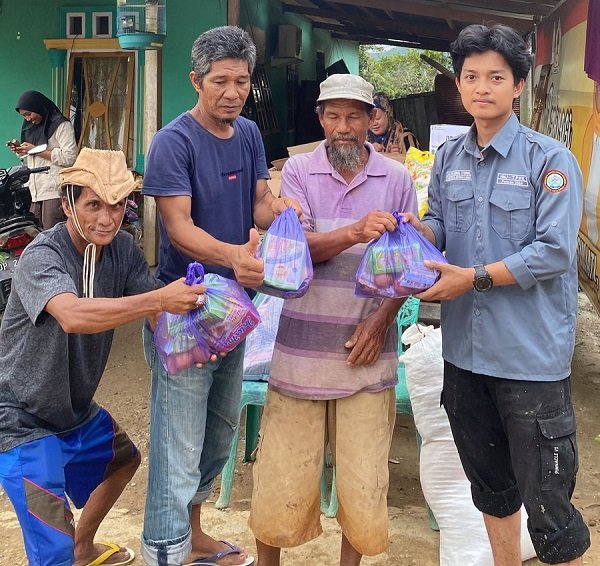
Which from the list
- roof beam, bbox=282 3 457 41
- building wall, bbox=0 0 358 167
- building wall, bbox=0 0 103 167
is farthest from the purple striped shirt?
roof beam, bbox=282 3 457 41

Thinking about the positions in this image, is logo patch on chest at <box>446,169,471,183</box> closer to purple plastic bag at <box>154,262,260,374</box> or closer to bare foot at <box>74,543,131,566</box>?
purple plastic bag at <box>154,262,260,374</box>

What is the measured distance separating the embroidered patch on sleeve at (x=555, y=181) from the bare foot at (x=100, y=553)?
232cm

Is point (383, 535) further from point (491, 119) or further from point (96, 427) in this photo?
point (491, 119)

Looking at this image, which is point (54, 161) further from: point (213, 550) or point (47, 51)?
point (213, 550)

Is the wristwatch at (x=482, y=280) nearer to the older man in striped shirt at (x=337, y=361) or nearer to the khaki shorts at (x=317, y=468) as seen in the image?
the older man in striped shirt at (x=337, y=361)

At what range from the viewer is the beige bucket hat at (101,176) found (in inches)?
99.2

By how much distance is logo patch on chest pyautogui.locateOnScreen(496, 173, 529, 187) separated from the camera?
240cm

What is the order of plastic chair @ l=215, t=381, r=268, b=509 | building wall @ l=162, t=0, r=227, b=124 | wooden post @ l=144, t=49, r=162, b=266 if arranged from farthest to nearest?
building wall @ l=162, t=0, r=227, b=124, wooden post @ l=144, t=49, r=162, b=266, plastic chair @ l=215, t=381, r=268, b=509

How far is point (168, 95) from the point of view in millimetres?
8445

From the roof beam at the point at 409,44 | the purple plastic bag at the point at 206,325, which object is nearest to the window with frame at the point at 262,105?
the roof beam at the point at 409,44

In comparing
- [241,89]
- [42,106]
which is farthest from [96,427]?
[42,106]

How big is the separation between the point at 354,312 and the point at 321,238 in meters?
0.32

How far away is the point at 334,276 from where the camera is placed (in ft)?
8.96

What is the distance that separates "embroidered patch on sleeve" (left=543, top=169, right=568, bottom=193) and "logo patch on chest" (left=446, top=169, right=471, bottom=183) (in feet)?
0.93
